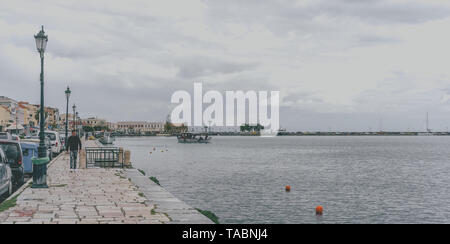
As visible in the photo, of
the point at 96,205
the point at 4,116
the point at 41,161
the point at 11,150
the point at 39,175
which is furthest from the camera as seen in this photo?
the point at 4,116

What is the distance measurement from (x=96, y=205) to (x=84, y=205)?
32 centimetres

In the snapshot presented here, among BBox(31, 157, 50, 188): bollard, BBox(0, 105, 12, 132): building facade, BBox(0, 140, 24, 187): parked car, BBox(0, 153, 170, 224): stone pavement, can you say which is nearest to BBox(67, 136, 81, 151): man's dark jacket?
BBox(0, 153, 170, 224): stone pavement

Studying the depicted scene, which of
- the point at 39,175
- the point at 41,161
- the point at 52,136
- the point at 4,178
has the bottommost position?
the point at 39,175

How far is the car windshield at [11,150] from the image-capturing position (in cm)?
1737

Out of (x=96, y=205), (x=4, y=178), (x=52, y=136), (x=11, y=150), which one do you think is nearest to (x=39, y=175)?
(x=11, y=150)

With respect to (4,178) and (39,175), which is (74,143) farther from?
(4,178)

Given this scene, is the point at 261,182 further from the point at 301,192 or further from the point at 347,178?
the point at 347,178

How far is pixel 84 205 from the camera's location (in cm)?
1280

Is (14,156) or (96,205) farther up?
(14,156)

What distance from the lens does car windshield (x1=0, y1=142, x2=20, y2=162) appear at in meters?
17.4
